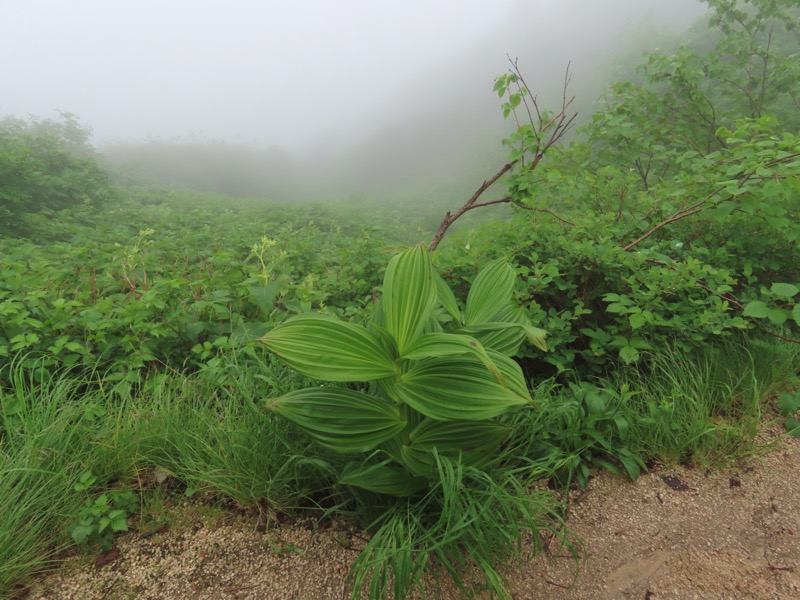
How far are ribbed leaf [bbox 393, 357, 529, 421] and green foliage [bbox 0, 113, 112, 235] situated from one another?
18.1 ft

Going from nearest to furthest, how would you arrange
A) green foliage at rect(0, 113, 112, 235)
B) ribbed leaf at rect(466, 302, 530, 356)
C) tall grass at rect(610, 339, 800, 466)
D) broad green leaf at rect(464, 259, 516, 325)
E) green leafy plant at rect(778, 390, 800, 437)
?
ribbed leaf at rect(466, 302, 530, 356), broad green leaf at rect(464, 259, 516, 325), tall grass at rect(610, 339, 800, 466), green leafy plant at rect(778, 390, 800, 437), green foliage at rect(0, 113, 112, 235)

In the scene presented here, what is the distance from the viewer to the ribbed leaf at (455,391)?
0.96 m

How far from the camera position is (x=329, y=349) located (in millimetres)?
994

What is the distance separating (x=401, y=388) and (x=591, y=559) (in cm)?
77

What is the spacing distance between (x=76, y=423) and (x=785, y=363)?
2999 millimetres

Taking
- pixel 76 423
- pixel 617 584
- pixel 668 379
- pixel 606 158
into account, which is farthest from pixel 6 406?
pixel 606 158

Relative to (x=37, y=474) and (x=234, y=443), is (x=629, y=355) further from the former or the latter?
(x=37, y=474)

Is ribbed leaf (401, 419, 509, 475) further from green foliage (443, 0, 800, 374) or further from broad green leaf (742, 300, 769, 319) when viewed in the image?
broad green leaf (742, 300, 769, 319)

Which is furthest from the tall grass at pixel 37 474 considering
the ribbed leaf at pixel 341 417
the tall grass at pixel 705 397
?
the tall grass at pixel 705 397

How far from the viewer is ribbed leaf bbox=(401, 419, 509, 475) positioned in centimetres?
112


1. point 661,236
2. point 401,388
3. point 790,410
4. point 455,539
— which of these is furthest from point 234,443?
point 661,236

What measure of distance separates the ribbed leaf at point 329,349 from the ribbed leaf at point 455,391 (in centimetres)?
7

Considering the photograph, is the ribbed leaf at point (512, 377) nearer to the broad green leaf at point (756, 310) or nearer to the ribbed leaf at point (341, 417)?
the ribbed leaf at point (341, 417)

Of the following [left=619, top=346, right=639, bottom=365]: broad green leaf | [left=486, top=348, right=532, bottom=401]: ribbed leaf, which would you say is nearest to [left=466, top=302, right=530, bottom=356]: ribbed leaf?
[left=486, top=348, right=532, bottom=401]: ribbed leaf
